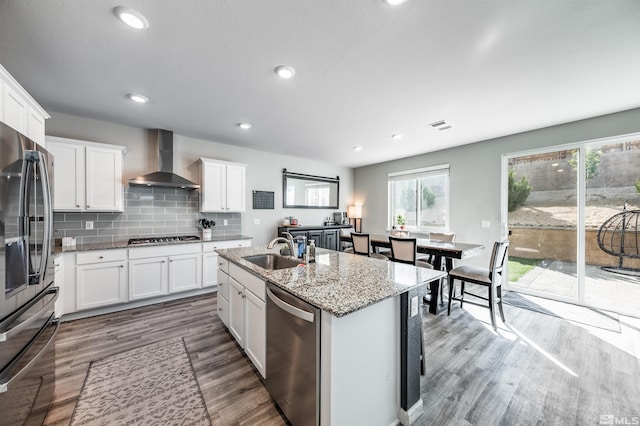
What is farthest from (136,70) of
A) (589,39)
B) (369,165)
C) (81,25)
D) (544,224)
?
(544,224)

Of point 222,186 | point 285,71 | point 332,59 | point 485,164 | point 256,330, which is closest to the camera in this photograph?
point 256,330

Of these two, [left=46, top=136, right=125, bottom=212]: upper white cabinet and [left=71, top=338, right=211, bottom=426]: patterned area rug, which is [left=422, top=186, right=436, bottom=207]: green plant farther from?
[left=46, top=136, right=125, bottom=212]: upper white cabinet

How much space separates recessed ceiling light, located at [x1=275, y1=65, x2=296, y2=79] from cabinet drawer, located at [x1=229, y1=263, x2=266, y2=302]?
1.79 m

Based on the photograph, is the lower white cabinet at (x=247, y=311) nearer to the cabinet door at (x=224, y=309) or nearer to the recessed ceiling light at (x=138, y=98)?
the cabinet door at (x=224, y=309)

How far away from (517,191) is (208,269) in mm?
5229

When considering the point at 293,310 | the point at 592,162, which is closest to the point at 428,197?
the point at 592,162

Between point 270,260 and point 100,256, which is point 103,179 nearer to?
point 100,256

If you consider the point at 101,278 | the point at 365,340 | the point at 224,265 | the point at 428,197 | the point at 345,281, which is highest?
the point at 428,197

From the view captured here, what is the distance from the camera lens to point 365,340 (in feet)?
4.22

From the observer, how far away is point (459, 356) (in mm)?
2178

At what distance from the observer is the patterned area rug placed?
1.52m

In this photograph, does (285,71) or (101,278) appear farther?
(101,278)

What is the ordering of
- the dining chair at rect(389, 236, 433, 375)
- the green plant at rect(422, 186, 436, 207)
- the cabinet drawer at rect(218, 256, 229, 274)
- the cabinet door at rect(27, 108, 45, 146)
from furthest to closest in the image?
the green plant at rect(422, 186, 436, 207) → the dining chair at rect(389, 236, 433, 375) → the cabinet drawer at rect(218, 256, 229, 274) → the cabinet door at rect(27, 108, 45, 146)

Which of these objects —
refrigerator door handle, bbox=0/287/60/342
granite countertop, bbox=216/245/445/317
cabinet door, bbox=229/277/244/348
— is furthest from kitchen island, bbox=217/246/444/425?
refrigerator door handle, bbox=0/287/60/342
